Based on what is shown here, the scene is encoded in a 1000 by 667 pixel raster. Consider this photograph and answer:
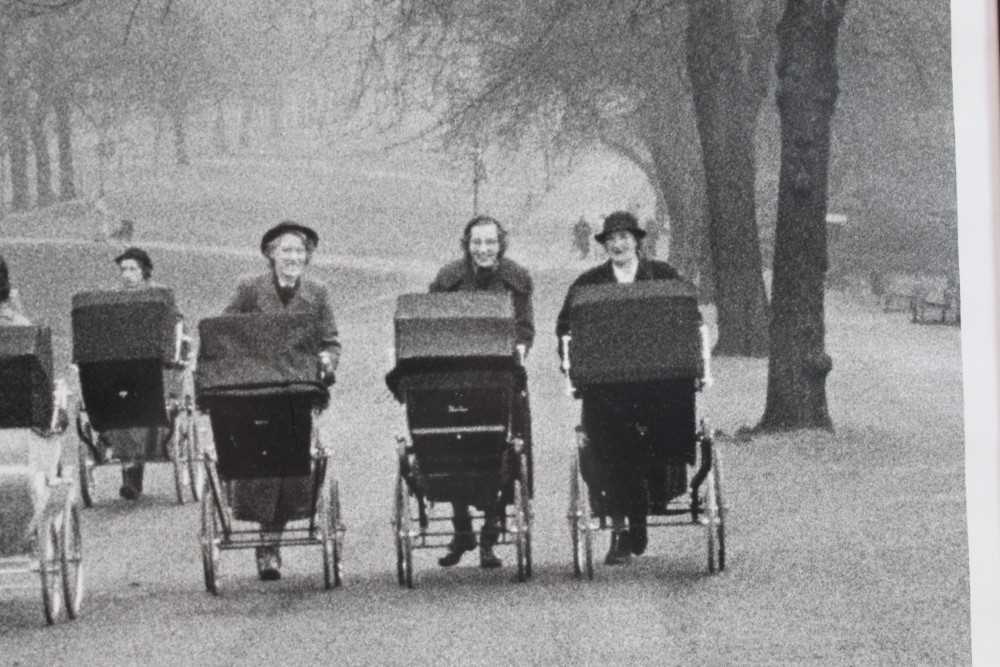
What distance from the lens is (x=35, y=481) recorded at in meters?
8.41

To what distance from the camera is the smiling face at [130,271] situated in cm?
961

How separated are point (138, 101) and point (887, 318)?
2.66 metres

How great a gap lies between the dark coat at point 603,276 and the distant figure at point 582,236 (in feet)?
0.98

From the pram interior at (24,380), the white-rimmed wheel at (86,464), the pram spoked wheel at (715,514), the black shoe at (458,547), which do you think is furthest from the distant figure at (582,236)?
the white-rimmed wheel at (86,464)

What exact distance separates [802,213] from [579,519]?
3202 millimetres

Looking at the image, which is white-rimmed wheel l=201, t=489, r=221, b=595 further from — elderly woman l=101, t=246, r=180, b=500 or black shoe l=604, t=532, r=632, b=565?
elderly woman l=101, t=246, r=180, b=500

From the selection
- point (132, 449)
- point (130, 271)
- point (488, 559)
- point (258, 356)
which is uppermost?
point (130, 271)

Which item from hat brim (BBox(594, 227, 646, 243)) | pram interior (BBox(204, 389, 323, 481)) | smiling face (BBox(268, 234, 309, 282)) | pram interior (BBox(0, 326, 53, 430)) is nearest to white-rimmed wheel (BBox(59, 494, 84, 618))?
pram interior (BBox(0, 326, 53, 430))

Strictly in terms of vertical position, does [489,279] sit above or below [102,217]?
below

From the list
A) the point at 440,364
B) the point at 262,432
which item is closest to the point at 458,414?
the point at 440,364

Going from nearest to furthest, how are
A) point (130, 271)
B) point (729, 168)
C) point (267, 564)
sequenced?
1. point (267, 564)
2. point (130, 271)
3. point (729, 168)

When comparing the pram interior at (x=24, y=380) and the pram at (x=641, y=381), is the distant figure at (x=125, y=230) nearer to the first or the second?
the pram interior at (x=24, y=380)

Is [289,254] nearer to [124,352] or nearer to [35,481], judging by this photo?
[35,481]

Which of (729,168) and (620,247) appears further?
(729,168)
